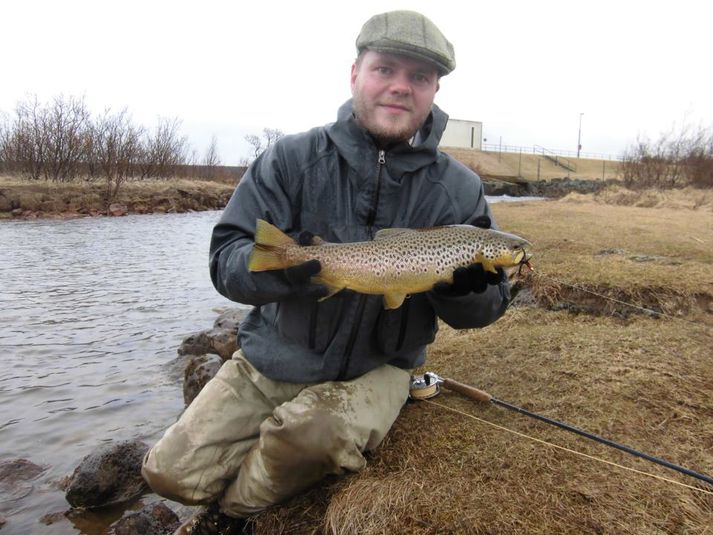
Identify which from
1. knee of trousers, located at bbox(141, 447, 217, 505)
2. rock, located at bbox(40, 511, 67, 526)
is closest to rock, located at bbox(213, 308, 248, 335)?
rock, located at bbox(40, 511, 67, 526)

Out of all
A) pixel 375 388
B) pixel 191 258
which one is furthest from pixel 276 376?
pixel 191 258

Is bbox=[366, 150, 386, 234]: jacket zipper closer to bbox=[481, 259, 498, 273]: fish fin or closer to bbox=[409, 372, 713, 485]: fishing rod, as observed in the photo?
bbox=[481, 259, 498, 273]: fish fin

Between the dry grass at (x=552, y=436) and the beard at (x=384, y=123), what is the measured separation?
6.12 feet

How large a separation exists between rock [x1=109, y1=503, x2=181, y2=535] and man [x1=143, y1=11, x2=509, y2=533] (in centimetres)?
76

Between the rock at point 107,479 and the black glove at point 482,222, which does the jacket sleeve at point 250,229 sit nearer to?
the black glove at point 482,222

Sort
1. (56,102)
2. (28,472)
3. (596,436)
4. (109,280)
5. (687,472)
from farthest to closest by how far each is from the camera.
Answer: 1. (56,102)
2. (109,280)
3. (28,472)
4. (596,436)
5. (687,472)

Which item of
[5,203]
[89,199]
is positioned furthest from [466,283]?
[89,199]

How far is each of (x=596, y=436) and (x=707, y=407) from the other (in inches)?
40.3

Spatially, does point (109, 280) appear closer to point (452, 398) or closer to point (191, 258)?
point (191, 258)

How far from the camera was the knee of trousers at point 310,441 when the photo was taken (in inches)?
119

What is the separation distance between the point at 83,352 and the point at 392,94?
635cm

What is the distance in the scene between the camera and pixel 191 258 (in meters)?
16.1

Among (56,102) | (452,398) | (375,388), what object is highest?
(56,102)

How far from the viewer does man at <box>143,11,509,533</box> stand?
314 cm
